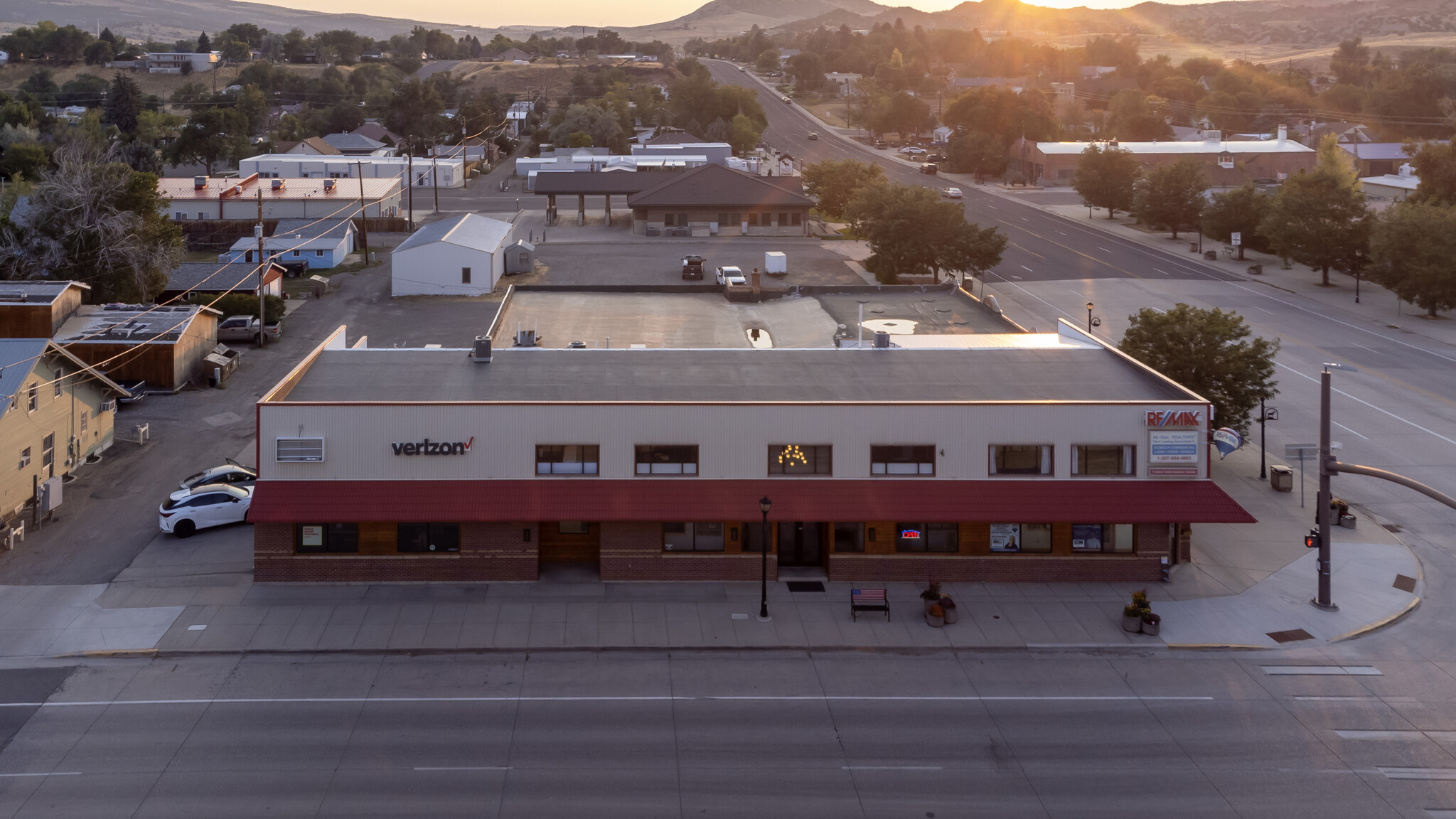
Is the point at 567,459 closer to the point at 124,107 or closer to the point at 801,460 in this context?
the point at 801,460

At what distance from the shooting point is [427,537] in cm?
3119

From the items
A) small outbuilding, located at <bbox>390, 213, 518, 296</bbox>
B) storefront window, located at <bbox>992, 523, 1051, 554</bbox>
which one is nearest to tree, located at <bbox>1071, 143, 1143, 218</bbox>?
small outbuilding, located at <bbox>390, 213, 518, 296</bbox>

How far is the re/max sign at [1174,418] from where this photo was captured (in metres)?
31.6

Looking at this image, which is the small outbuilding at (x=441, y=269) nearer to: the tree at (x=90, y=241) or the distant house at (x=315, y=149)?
the tree at (x=90, y=241)

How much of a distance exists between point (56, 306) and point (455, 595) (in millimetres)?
32825

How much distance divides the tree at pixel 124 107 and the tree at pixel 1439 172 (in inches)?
6360

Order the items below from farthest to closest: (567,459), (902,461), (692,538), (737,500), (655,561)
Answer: (692,538)
(902,461)
(655,561)
(567,459)
(737,500)

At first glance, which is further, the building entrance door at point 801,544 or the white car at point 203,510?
the white car at point 203,510

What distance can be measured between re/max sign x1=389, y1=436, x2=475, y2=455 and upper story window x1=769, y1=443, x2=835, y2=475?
8470 mm

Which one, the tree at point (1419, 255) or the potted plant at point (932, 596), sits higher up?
the tree at point (1419, 255)

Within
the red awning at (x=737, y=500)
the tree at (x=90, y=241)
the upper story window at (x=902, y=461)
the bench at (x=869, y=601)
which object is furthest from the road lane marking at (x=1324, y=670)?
the tree at (x=90, y=241)

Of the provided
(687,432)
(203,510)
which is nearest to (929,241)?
(687,432)

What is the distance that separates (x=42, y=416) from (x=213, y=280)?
31.7 metres

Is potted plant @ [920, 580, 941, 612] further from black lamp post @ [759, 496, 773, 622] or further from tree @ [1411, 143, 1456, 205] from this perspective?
tree @ [1411, 143, 1456, 205]
